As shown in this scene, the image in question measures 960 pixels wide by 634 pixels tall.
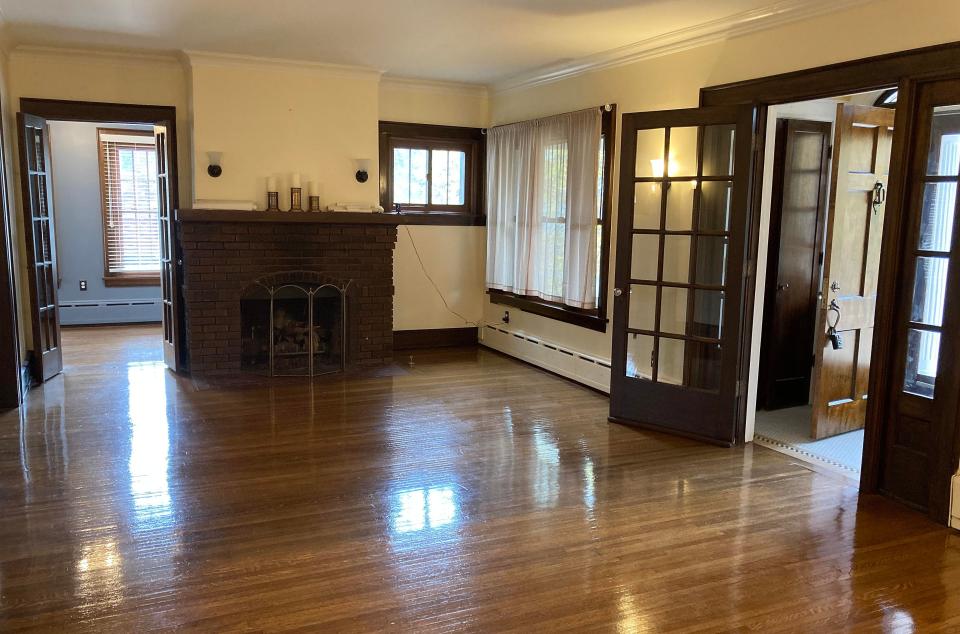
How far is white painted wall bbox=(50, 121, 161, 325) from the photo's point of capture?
8562 mm

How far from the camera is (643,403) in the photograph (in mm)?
4945

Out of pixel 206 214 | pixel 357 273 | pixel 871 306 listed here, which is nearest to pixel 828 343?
pixel 871 306

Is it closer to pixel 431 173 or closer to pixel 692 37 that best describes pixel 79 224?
pixel 431 173

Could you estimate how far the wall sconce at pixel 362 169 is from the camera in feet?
21.6

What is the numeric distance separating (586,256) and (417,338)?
96.2 inches

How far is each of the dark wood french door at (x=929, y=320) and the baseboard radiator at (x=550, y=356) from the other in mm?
2442

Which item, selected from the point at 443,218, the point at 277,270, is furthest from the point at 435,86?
the point at 277,270

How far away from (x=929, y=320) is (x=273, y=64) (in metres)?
5.24

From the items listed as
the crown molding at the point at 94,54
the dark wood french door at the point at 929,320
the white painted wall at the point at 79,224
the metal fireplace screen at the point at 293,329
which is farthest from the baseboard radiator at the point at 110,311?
the dark wood french door at the point at 929,320

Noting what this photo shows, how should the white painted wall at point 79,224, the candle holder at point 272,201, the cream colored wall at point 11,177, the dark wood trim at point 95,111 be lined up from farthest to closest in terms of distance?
the white painted wall at point 79,224
the candle holder at point 272,201
the dark wood trim at point 95,111
the cream colored wall at point 11,177

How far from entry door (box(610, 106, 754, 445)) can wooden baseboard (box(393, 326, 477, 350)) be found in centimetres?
302

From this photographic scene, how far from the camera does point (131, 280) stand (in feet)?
29.1

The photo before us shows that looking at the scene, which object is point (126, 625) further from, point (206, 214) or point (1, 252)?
point (206, 214)

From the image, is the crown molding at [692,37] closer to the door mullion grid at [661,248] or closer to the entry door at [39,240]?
the door mullion grid at [661,248]
